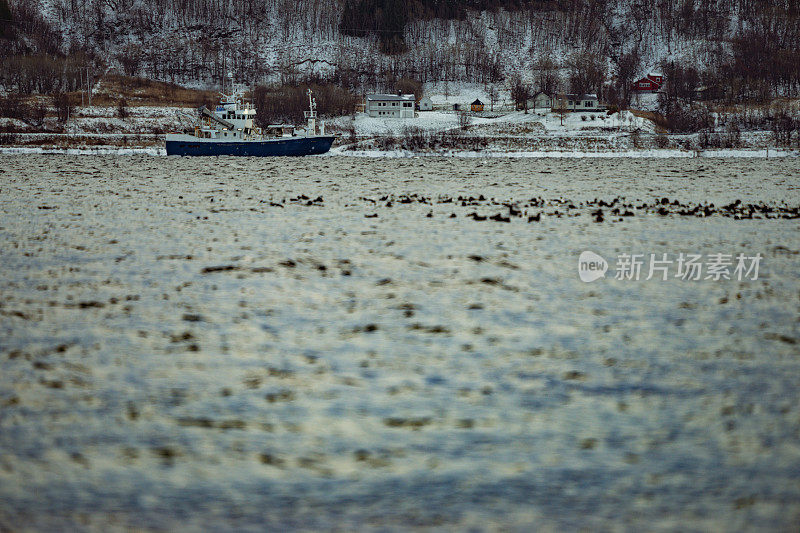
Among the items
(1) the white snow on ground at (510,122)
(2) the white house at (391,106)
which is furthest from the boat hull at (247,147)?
(2) the white house at (391,106)

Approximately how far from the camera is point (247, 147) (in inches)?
2990

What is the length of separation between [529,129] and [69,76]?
109854mm

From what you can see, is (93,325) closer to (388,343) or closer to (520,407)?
(388,343)

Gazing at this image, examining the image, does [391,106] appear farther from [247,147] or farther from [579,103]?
[247,147]

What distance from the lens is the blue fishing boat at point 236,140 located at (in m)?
75.6

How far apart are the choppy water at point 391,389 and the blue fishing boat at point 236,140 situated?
6297 cm

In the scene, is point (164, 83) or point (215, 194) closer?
point (215, 194)

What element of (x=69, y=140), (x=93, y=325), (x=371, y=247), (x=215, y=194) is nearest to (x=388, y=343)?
(x=93, y=325)

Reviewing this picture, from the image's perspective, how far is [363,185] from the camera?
33.7 m

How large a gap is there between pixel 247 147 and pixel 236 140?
2.32m

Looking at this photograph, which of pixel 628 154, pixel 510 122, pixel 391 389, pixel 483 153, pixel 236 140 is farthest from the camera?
pixel 510 122

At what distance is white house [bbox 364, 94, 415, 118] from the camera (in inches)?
4978

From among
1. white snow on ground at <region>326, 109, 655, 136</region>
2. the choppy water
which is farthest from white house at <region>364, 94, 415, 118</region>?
the choppy water

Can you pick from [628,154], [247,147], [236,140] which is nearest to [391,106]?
[236,140]
